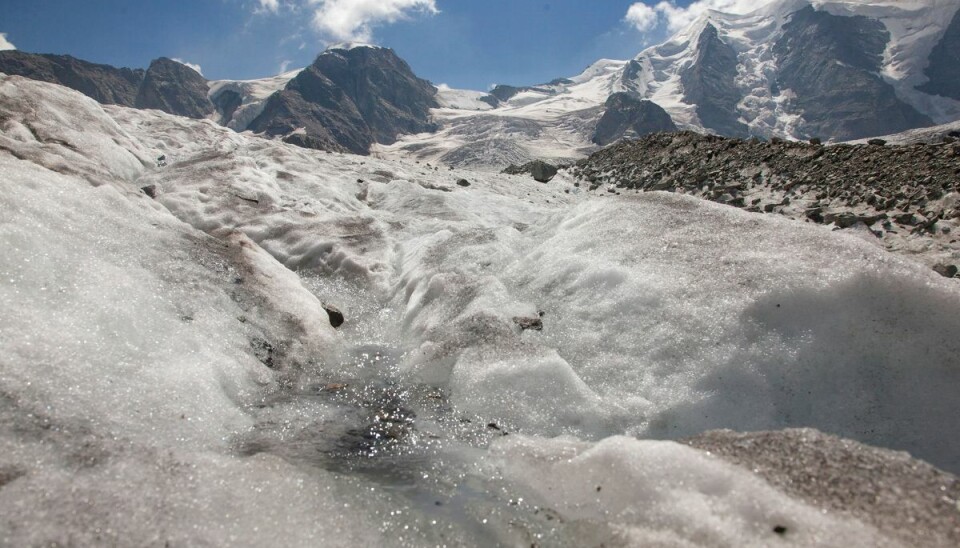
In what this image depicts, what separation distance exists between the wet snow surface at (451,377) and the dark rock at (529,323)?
0.22 ft

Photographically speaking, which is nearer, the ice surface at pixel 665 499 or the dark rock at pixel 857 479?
the dark rock at pixel 857 479

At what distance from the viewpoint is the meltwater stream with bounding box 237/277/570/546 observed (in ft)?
11.9

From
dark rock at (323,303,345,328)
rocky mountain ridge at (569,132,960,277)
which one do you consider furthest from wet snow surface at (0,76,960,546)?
rocky mountain ridge at (569,132,960,277)

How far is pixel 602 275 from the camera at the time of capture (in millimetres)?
6840

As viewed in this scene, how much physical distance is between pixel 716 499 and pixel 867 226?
25.4 ft

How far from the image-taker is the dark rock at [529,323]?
6.57 meters

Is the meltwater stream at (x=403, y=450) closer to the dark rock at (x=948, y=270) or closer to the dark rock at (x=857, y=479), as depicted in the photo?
the dark rock at (x=857, y=479)

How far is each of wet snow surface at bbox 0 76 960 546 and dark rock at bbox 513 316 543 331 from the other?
7cm

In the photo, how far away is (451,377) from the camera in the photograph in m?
5.98

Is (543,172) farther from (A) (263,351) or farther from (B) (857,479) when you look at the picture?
(B) (857,479)

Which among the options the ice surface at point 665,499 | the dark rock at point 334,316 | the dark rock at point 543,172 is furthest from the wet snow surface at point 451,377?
the dark rock at point 543,172

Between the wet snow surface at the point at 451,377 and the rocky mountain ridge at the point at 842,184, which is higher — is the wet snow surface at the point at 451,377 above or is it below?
below

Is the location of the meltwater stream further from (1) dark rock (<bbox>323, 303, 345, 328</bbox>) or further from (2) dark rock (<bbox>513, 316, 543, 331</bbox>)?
(2) dark rock (<bbox>513, 316, 543, 331</bbox>)

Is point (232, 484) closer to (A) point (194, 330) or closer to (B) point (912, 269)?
(A) point (194, 330)
